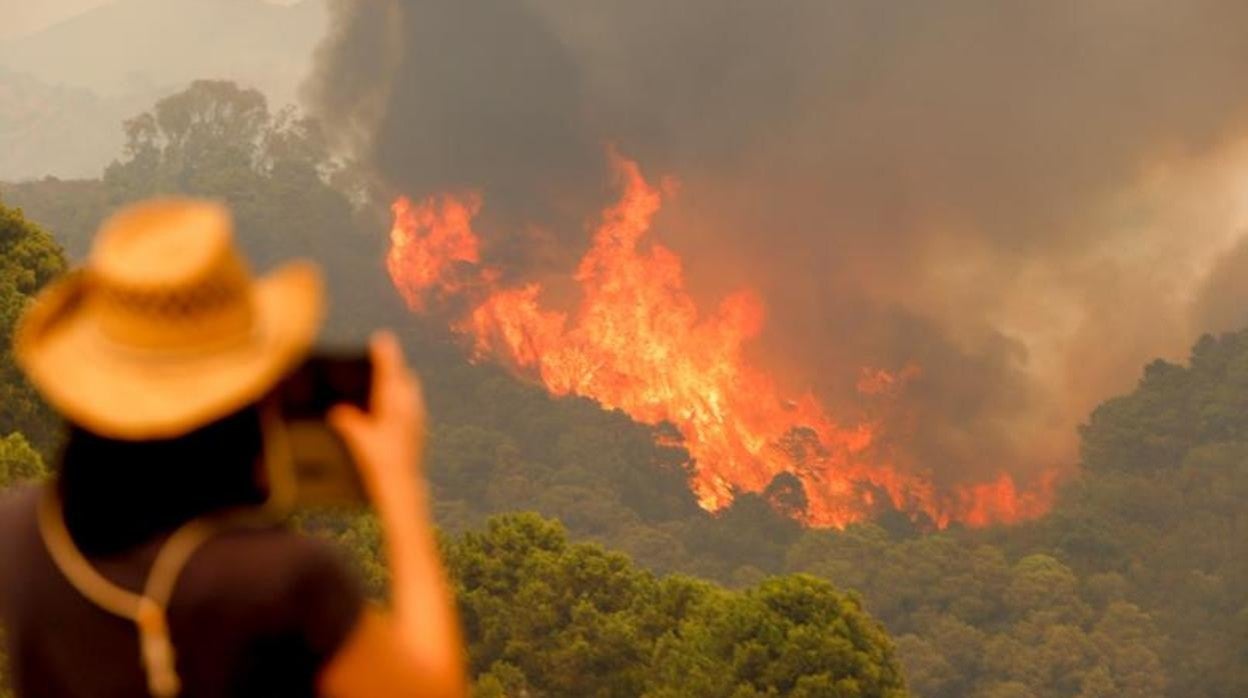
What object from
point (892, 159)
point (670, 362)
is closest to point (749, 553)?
point (670, 362)

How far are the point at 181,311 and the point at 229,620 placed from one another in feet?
1.45

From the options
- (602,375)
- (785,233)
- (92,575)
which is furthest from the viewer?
(785,233)

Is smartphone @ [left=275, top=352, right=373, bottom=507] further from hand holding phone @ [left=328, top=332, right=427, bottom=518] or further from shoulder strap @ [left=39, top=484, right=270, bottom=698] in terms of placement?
shoulder strap @ [left=39, top=484, right=270, bottom=698]

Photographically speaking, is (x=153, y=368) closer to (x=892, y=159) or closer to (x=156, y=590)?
(x=156, y=590)

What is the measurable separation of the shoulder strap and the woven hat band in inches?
9.9

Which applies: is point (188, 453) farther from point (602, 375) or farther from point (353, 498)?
point (602, 375)

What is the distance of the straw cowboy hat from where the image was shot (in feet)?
8.32

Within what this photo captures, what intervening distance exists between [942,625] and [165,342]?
75872mm

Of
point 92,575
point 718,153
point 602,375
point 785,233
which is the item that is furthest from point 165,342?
point 718,153

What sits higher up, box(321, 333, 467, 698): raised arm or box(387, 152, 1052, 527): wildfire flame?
box(387, 152, 1052, 527): wildfire flame

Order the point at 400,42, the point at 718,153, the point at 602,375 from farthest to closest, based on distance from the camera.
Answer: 1. the point at 400,42
2. the point at 718,153
3. the point at 602,375

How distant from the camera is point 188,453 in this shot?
260cm

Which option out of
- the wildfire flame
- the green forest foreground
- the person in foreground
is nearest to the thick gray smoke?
the wildfire flame

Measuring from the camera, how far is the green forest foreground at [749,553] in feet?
121
